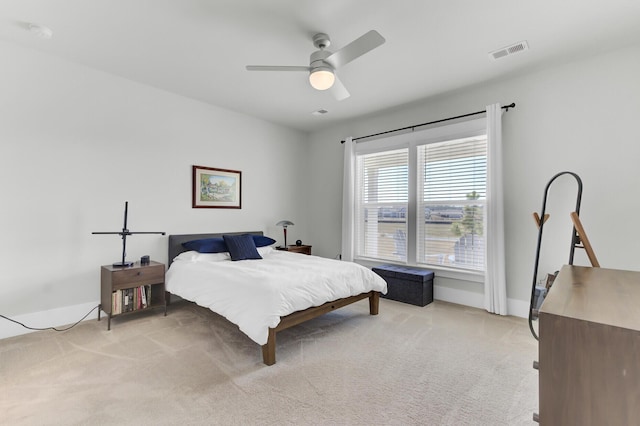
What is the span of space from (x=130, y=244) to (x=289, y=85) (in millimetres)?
2743

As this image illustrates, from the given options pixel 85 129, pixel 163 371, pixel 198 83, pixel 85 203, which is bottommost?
pixel 163 371

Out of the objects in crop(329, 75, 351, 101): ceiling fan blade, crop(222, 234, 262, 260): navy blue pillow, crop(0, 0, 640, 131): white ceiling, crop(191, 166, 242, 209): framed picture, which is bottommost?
crop(222, 234, 262, 260): navy blue pillow

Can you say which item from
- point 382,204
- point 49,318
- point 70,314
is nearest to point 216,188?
point 70,314

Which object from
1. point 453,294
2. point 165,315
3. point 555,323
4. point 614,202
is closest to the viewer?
point 555,323

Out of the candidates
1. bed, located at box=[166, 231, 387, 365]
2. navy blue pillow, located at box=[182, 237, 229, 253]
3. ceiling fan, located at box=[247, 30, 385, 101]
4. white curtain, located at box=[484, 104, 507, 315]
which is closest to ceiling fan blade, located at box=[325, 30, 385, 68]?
ceiling fan, located at box=[247, 30, 385, 101]

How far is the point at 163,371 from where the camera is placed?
2.26 metres

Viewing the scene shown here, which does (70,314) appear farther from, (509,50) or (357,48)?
(509,50)

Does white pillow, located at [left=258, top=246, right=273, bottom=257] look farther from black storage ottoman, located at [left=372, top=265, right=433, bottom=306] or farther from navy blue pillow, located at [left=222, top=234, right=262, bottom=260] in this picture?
black storage ottoman, located at [left=372, top=265, right=433, bottom=306]

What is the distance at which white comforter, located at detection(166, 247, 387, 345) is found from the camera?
7.98 feet

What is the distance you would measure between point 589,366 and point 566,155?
11.2 ft

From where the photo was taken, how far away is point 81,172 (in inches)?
129

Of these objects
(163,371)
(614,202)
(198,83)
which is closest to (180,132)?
(198,83)

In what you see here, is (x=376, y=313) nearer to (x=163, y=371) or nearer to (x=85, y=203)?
(x=163, y=371)

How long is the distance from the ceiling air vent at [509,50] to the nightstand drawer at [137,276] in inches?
165
